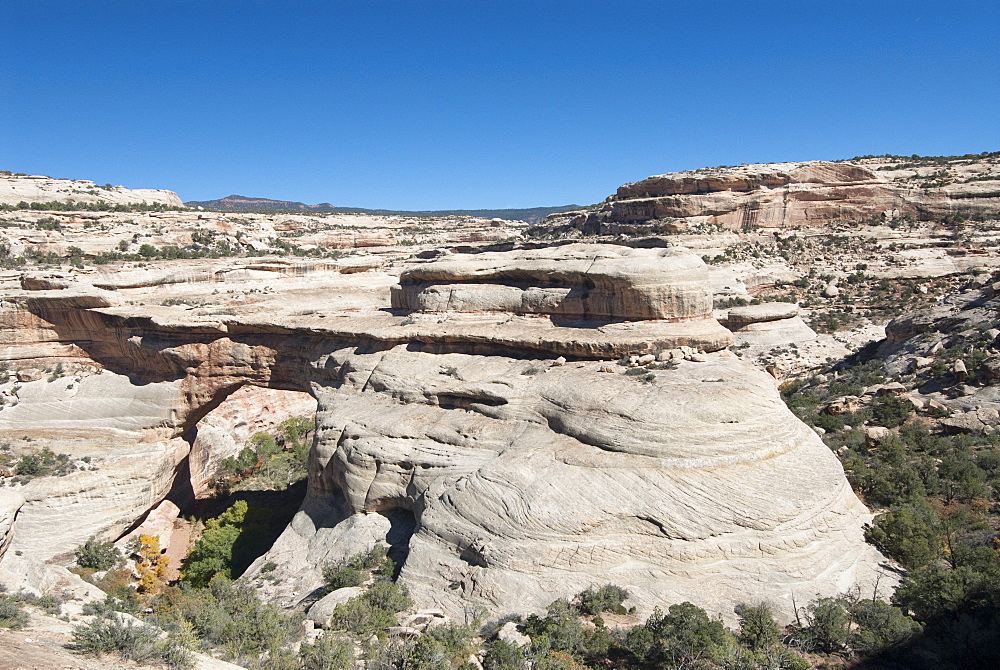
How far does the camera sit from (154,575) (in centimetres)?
1647

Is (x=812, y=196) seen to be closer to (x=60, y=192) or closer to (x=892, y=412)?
(x=892, y=412)

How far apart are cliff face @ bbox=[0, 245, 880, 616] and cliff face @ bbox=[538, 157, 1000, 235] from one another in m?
36.0

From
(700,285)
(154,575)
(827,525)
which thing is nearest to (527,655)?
(827,525)

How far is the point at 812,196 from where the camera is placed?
48.1 meters

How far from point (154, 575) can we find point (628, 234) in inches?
1694

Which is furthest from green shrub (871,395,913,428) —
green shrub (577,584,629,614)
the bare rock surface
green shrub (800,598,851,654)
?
green shrub (577,584,629,614)

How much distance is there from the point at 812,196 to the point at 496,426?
46441mm

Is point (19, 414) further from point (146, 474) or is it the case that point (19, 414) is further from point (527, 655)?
point (527, 655)

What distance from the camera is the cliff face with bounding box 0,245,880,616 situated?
31.3ft

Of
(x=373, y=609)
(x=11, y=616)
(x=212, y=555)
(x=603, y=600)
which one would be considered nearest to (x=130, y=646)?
(x=11, y=616)

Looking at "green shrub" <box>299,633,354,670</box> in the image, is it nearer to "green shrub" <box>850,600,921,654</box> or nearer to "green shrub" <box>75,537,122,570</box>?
"green shrub" <box>850,600,921,654</box>

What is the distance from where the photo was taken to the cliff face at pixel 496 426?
9555mm

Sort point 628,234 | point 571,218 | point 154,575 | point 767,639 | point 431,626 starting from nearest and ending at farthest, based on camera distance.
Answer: point 767,639, point 431,626, point 154,575, point 628,234, point 571,218

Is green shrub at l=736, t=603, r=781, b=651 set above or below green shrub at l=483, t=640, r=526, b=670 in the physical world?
above
